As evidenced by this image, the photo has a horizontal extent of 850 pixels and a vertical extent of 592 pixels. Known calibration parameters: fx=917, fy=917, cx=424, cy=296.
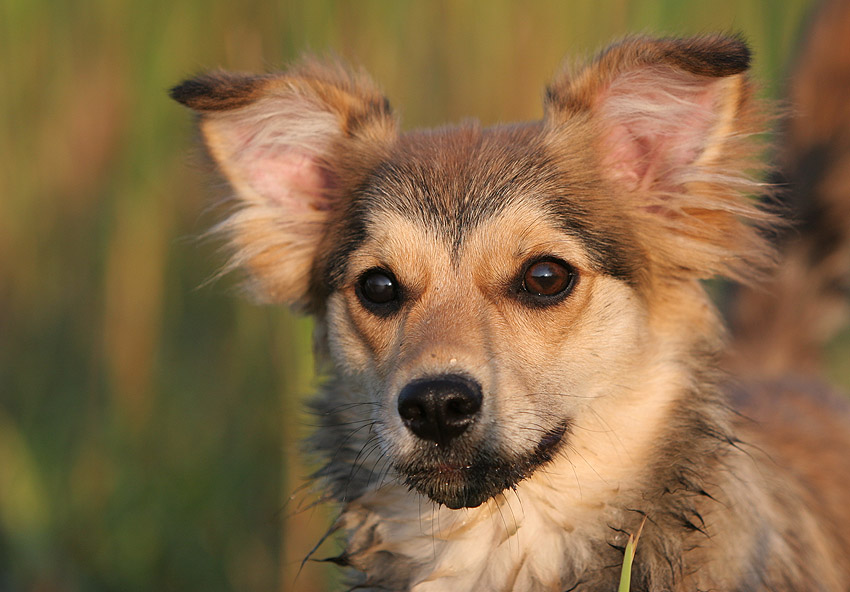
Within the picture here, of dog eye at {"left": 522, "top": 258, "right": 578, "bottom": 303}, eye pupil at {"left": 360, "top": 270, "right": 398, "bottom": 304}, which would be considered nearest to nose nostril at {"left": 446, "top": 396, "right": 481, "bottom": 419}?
dog eye at {"left": 522, "top": 258, "right": 578, "bottom": 303}

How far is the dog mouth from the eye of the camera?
7.64 ft

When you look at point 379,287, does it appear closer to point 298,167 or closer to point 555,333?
point 555,333

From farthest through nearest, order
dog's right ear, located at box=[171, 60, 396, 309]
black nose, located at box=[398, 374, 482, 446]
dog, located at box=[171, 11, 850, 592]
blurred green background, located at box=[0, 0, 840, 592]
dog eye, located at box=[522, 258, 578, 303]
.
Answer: blurred green background, located at box=[0, 0, 840, 592] → dog's right ear, located at box=[171, 60, 396, 309] → dog eye, located at box=[522, 258, 578, 303] → dog, located at box=[171, 11, 850, 592] → black nose, located at box=[398, 374, 482, 446]

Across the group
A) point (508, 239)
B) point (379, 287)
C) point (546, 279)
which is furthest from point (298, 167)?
point (546, 279)

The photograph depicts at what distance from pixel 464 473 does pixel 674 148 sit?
1181mm

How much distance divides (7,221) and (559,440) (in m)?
2.94

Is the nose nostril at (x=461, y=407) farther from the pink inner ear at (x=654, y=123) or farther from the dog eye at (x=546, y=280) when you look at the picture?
the pink inner ear at (x=654, y=123)

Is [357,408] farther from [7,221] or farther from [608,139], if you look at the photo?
[7,221]

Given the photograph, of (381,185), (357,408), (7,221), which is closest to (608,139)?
(381,185)

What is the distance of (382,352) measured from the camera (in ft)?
8.73

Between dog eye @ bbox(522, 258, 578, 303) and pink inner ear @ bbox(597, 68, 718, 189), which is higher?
pink inner ear @ bbox(597, 68, 718, 189)

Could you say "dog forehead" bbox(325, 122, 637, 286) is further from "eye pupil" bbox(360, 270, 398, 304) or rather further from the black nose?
the black nose

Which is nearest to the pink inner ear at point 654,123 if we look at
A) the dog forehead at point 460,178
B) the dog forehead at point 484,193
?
the dog forehead at point 484,193

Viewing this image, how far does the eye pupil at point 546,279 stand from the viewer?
258cm
